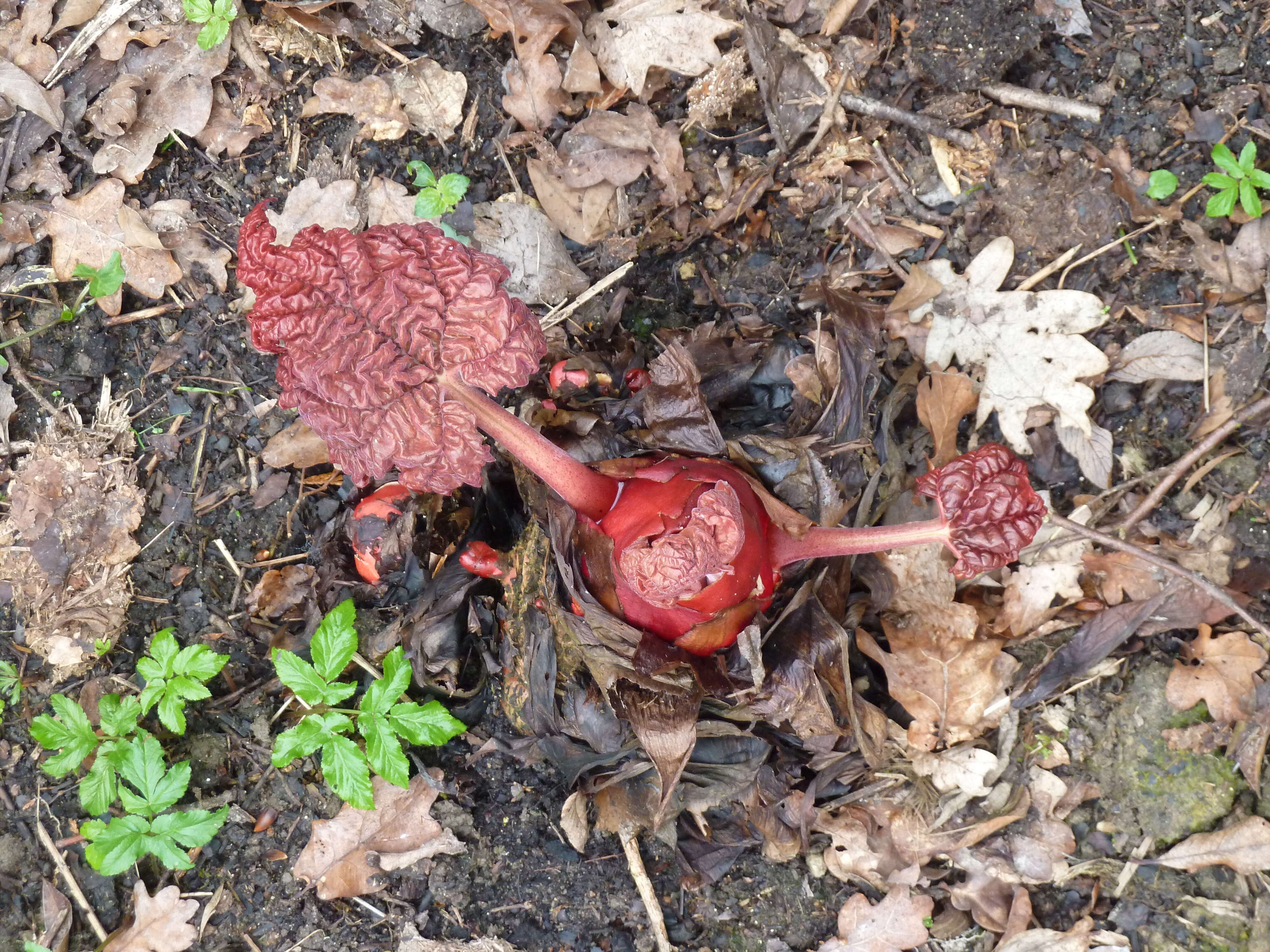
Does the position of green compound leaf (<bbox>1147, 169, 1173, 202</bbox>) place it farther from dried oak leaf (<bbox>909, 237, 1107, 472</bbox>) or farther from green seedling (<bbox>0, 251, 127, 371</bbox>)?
green seedling (<bbox>0, 251, 127, 371</bbox>)

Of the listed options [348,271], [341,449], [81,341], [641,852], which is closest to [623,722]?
[641,852]

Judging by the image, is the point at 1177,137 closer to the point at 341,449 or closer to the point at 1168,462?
the point at 1168,462

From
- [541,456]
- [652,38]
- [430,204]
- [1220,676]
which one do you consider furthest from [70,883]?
[1220,676]

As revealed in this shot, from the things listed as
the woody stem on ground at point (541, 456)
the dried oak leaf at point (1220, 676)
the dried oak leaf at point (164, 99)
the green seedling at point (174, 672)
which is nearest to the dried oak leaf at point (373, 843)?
the green seedling at point (174, 672)

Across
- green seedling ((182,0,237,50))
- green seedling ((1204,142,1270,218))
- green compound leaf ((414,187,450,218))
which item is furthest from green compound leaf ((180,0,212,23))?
green seedling ((1204,142,1270,218))

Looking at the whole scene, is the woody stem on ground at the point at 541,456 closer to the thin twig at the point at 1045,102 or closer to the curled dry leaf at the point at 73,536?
the curled dry leaf at the point at 73,536
